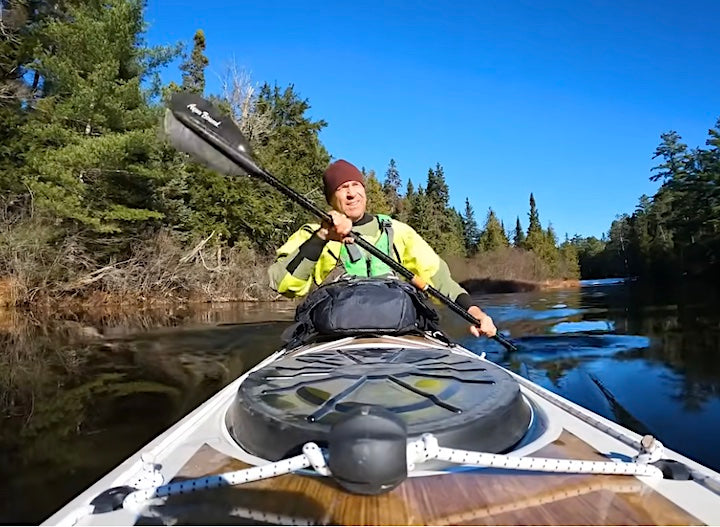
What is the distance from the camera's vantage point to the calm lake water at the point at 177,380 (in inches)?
111

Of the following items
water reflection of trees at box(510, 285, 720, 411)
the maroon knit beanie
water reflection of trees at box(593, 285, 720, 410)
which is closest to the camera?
the maroon knit beanie

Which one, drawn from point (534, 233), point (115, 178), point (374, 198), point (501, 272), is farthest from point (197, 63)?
point (534, 233)

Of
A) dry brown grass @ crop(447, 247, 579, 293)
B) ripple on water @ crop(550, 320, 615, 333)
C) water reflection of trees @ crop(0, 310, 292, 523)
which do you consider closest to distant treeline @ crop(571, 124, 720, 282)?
Answer: dry brown grass @ crop(447, 247, 579, 293)

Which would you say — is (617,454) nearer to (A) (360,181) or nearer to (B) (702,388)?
(A) (360,181)

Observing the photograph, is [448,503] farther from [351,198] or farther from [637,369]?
[637,369]

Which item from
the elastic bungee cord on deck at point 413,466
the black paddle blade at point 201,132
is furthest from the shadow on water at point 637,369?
the black paddle blade at point 201,132

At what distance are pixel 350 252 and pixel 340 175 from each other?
18.6 inches

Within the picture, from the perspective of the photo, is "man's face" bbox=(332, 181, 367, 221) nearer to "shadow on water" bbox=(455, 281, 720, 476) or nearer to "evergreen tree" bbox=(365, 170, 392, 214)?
"shadow on water" bbox=(455, 281, 720, 476)

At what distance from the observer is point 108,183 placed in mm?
14094

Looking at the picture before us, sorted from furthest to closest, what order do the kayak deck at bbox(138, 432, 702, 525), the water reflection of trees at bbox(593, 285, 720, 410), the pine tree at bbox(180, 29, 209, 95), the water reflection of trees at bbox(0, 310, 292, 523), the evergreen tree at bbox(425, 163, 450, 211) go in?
the evergreen tree at bbox(425, 163, 450, 211) → the pine tree at bbox(180, 29, 209, 95) → the water reflection of trees at bbox(593, 285, 720, 410) → the water reflection of trees at bbox(0, 310, 292, 523) → the kayak deck at bbox(138, 432, 702, 525)

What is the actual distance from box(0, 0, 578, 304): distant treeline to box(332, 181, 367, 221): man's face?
10548 millimetres

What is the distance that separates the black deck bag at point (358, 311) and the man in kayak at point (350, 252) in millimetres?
212

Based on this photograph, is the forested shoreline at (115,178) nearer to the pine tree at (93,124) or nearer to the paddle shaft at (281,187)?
the pine tree at (93,124)

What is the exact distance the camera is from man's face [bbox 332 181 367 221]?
123 inches
